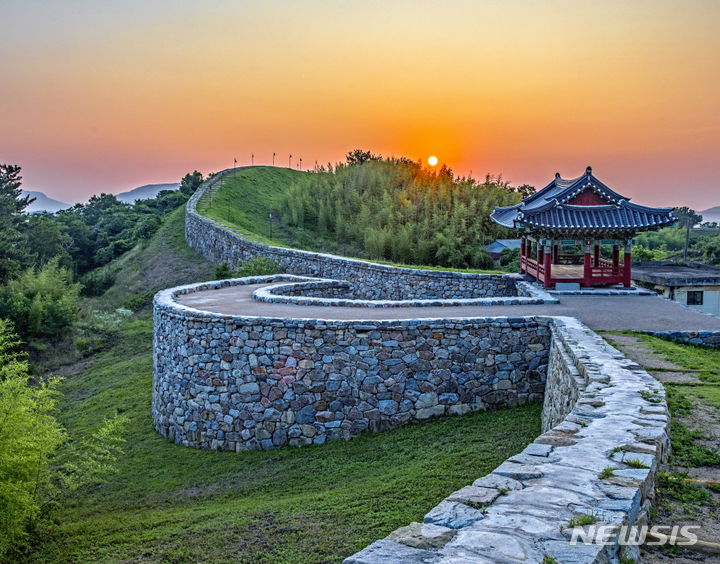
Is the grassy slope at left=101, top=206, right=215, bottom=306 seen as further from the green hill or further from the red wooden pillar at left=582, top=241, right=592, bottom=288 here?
the red wooden pillar at left=582, top=241, right=592, bottom=288

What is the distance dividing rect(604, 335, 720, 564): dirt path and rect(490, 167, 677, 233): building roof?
384 inches

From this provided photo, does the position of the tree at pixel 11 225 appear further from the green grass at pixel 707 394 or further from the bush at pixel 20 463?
the green grass at pixel 707 394

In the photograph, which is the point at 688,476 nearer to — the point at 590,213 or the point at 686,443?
the point at 686,443

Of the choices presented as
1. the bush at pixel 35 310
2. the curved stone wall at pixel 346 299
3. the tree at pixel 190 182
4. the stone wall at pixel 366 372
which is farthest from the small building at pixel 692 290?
the tree at pixel 190 182

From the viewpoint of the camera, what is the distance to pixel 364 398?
1056 cm

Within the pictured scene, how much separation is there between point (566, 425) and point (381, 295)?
14136mm

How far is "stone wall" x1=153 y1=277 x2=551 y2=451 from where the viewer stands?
34.6 ft

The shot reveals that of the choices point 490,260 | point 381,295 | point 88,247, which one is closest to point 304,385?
point 381,295

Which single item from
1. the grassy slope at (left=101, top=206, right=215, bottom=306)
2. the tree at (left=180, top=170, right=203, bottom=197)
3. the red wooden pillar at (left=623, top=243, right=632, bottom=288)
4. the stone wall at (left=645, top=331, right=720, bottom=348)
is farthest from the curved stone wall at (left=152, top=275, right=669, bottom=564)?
the tree at (left=180, top=170, right=203, bottom=197)

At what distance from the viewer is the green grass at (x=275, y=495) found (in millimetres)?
6609

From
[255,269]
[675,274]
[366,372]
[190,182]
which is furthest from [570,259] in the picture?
[190,182]

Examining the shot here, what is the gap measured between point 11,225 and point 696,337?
34.4 m

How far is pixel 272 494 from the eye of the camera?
874cm

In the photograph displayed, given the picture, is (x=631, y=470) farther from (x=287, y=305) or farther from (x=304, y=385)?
(x=287, y=305)
